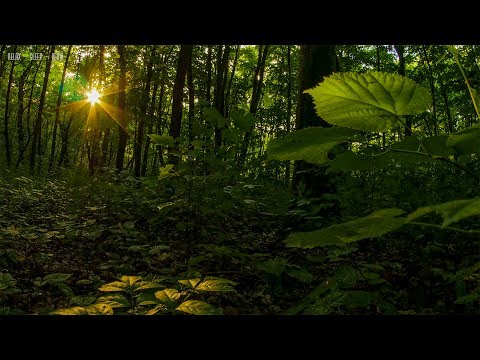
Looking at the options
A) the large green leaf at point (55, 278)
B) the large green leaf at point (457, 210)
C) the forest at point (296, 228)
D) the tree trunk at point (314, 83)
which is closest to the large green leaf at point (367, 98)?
the forest at point (296, 228)

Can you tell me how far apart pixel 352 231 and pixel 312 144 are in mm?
270

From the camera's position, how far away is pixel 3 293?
313 cm

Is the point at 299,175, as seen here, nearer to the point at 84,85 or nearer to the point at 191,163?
the point at 191,163

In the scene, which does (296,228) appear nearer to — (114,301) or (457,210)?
(114,301)

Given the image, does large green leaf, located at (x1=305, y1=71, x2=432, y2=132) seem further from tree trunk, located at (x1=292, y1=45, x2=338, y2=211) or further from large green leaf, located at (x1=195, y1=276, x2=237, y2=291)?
tree trunk, located at (x1=292, y1=45, x2=338, y2=211)

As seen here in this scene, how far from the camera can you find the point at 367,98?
723 mm

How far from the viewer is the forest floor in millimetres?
2559

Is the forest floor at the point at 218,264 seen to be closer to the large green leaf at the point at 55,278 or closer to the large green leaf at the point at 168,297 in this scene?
the large green leaf at the point at 55,278

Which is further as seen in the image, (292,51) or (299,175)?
(292,51)

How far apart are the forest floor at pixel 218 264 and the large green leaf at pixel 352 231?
54cm

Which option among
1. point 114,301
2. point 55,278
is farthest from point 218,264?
point 114,301
